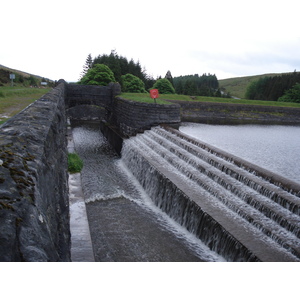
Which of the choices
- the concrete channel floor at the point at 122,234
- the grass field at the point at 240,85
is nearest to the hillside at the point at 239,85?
the grass field at the point at 240,85

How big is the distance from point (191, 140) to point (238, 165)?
162 inches

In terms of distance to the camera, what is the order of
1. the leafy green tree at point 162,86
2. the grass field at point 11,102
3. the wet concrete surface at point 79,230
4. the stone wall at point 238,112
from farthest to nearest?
the leafy green tree at point 162,86
the stone wall at point 238,112
the grass field at point 11,102
the wet concrete surface at point 79,230

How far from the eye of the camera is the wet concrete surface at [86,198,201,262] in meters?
6.66

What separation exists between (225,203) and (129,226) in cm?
293

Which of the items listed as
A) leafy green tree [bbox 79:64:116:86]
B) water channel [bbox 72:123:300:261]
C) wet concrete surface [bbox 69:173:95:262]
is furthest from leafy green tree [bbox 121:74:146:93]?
wet concrete surface [bbox 69:173:95:262]

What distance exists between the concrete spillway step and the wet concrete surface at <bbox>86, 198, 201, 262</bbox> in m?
0.65

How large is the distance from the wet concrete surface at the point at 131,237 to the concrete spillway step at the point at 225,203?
2.14ft

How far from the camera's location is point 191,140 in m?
13.2

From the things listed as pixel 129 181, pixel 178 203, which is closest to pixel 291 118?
pixel 129 181

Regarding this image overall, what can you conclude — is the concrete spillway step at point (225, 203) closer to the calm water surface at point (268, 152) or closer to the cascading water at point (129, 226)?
the cascading water at point (129, 226)

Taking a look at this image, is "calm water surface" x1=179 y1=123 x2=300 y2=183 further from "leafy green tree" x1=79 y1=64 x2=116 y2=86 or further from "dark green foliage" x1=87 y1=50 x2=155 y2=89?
"dark green foliage" x1=87 y1=50 x2=155 y2=89

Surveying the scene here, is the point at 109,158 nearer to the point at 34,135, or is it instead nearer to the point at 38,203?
the point at 34,135

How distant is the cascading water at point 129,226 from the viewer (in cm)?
672

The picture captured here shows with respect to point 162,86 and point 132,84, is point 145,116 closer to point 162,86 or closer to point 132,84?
point 132,84
